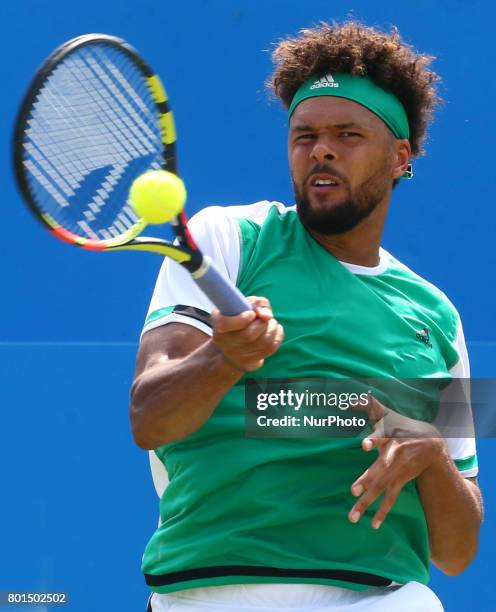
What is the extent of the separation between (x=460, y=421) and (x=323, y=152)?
52 cm

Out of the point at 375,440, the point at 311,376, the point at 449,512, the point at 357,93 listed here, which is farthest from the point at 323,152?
the point at 449,512

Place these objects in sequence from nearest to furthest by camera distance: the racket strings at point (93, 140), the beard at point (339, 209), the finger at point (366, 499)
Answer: the racket strings at point (93, 140) → the finger at point (366, 499) → the beard at point (339, 209)

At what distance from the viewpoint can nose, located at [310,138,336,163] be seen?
2115mm

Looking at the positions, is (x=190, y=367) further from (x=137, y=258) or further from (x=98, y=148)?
(x=137, y=258)

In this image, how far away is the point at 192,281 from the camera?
77.0 inches

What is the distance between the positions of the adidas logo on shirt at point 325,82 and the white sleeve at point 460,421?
19.5 inches

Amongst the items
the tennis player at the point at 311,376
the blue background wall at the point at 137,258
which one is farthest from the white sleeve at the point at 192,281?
the blue background wall at the point at 137,258

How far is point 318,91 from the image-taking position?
2.20 meters

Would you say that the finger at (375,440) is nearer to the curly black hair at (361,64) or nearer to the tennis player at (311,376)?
the tennis player at (311,376)

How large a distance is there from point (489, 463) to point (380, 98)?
3.22 feet

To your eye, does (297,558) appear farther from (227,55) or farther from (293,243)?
(227,55)

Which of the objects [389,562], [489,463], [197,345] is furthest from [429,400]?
[489,463]

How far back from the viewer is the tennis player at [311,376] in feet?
6.18

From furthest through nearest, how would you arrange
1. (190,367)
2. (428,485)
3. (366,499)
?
1. (428,485)
2. (366,499)
3. (190,367)
